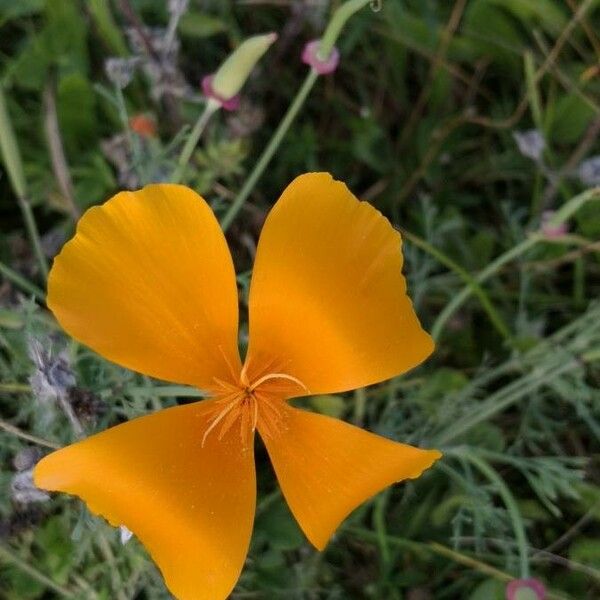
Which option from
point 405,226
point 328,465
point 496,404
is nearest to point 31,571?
point 328,465

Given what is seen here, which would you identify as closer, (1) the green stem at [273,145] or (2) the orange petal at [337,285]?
(2) the orange petal at [337,285]

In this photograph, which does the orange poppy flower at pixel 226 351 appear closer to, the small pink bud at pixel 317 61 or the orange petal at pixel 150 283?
the orange petal at pixel 150 283

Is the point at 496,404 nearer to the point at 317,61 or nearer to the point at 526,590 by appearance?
the point at 526,590

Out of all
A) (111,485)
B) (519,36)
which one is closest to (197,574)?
(111,485)

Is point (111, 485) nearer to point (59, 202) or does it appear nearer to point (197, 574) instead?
point (197, 574)

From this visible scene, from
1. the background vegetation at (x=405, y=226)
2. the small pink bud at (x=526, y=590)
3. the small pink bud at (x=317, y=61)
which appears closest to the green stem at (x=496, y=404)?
the background vegetation at (x=405, y=226)

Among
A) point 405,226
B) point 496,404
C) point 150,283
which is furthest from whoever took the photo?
point 405,226
